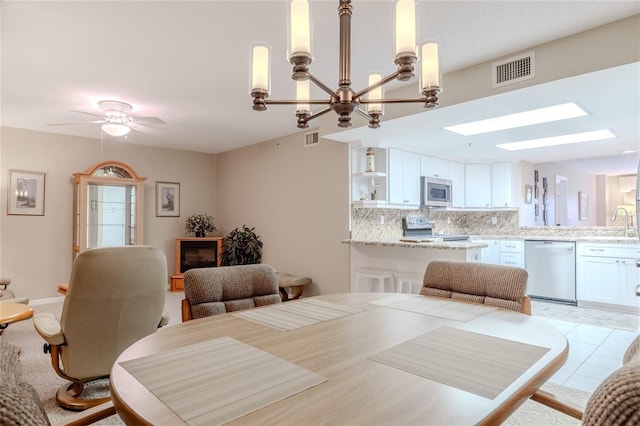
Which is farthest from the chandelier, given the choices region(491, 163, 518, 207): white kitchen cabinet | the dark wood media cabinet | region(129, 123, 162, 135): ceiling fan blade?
the dark wood media cabinet

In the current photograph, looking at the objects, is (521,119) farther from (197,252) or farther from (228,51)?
(197,252)

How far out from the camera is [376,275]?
4.12 metres

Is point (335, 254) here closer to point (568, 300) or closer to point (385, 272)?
point (385, 272)

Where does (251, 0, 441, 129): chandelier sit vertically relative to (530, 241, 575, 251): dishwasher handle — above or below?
above

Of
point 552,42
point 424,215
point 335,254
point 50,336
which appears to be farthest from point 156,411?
point 424,215

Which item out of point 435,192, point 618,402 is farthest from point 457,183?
point 618,402

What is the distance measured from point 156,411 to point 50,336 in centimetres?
190

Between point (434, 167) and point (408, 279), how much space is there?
2494 mm

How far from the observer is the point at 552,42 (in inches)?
104

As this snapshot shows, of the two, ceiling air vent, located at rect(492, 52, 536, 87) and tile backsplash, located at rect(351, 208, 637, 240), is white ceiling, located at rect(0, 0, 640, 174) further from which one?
tile backsplash, located at rect(351, 208, 637, 240)

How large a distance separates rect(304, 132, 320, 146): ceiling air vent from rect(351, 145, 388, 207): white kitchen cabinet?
26.2 inches

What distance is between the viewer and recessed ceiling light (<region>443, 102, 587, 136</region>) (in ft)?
11.1

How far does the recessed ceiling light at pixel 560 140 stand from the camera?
172 inches

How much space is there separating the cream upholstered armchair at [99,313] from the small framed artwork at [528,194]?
5928 mm
